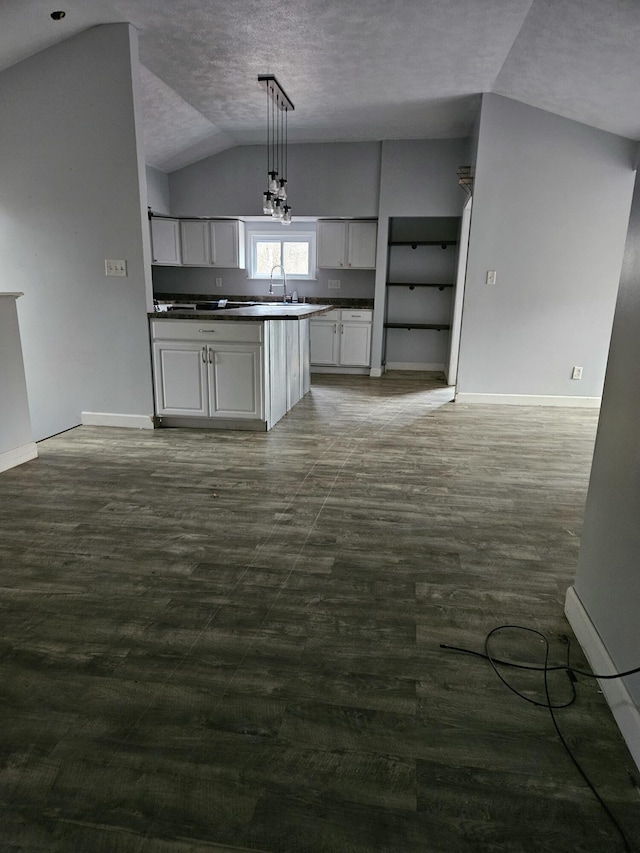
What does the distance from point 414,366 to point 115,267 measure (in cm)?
460

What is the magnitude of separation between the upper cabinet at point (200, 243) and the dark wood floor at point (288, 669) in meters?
4.70

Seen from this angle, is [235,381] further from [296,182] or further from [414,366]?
[414,366]

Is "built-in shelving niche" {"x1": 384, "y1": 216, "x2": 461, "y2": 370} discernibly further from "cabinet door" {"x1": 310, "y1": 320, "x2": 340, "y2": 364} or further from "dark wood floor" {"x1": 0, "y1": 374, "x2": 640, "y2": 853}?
"dark wood floor" {"x1": 0, "y1": 374, "x2": 640, "y2": 853}

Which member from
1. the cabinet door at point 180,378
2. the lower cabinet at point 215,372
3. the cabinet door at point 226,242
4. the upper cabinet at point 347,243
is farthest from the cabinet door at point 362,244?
the cabinet door at point 180,378

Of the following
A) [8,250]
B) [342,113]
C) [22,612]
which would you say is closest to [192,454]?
[22,612]

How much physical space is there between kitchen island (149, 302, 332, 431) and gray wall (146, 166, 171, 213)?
10.5 ft

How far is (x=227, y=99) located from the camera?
17.1ft

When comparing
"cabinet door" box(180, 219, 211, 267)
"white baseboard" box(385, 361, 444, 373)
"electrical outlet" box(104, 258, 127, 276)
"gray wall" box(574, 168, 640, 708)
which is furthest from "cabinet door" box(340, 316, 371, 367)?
"gray wall" box(574, 168, 640, 708)

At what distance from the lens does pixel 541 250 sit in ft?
16.6

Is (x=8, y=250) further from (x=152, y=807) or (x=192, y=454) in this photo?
(x=152, y=807)

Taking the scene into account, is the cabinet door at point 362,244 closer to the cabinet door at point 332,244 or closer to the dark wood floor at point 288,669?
the cabinet door at point 332,244

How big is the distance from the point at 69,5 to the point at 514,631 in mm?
4340

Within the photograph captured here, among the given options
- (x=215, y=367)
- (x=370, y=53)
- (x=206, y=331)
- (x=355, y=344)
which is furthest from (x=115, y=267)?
(x=355, y=344)

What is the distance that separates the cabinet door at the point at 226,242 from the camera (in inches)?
280
